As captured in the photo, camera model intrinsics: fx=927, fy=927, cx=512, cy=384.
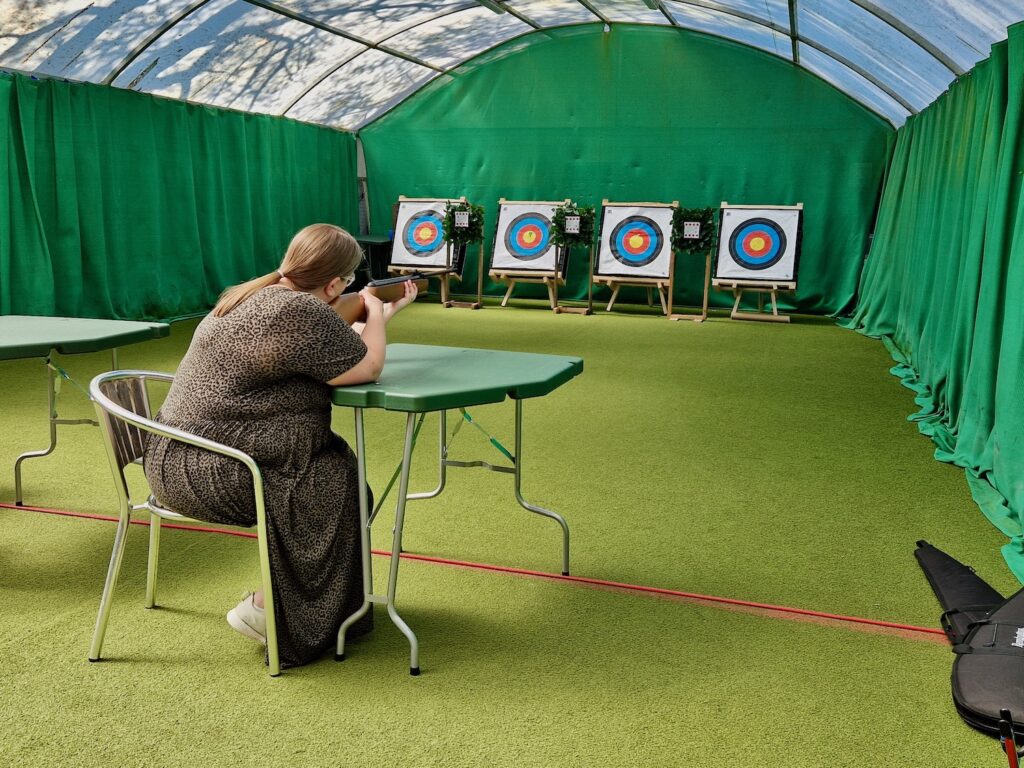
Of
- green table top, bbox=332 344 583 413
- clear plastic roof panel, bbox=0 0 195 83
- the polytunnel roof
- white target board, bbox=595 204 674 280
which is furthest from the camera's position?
white target board, bbox=595 204 674 280

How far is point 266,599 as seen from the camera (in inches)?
69.5

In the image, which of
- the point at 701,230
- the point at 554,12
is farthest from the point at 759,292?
the point at 554,12

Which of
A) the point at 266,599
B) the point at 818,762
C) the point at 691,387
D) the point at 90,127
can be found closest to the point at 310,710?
the point at 266,599

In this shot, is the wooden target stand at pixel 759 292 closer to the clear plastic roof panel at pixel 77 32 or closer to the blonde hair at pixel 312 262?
the clear plastic roof panel at pixel 77 32

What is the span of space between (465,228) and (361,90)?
1691mm

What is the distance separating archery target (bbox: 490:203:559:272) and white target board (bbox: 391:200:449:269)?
1.80 ft

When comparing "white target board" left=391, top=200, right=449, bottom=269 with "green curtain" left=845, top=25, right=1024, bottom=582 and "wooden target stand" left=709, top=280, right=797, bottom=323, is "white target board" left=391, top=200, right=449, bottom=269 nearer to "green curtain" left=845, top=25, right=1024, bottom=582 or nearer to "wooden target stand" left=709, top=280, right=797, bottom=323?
"wooden target stand" left=709, top=280, right=797, bottom=323

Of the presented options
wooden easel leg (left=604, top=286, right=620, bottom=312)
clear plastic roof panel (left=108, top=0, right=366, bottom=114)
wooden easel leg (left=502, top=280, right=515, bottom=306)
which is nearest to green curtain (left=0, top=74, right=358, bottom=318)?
clear plastic roof panel (left=108, top=0, right=366, bottom=114)

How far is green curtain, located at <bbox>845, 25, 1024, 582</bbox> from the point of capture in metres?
2.96

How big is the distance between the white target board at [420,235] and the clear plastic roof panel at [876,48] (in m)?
3.68

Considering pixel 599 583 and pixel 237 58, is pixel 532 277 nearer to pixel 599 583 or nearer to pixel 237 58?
pixel 237 58

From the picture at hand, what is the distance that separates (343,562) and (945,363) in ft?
10.7

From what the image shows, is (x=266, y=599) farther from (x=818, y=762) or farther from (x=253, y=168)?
(x=253, y=168)

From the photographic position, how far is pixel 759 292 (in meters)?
8.07
